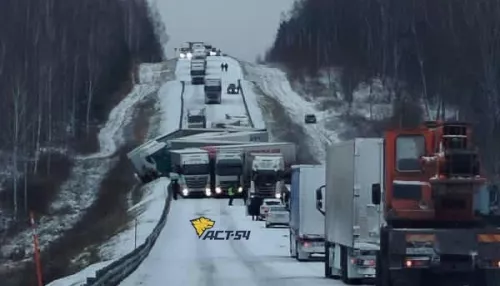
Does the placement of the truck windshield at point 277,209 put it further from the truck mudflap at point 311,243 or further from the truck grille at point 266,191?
the truck mudflap at point 311,243

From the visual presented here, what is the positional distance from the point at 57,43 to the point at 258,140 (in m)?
21.9

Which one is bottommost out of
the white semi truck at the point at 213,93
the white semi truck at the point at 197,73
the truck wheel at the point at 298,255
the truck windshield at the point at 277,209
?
the truck windshield at the point at 277,209

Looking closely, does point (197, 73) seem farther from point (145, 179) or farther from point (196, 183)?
point (196, 183)

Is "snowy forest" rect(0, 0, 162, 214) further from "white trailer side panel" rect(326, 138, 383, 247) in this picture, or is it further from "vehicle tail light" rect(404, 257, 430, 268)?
"vehicle tail light" rect(404, 257, 430, 268)

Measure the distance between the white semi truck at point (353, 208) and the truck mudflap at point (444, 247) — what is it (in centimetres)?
211

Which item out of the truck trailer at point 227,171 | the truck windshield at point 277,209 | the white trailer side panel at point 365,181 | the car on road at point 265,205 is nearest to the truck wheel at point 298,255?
the white trailer side panel at point 365,181

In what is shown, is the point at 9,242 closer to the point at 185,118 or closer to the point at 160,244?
the point at 160,244

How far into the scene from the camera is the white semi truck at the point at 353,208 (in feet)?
83.6

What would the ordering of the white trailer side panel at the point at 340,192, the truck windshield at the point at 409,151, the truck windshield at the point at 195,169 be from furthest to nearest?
the truck windshield at the point at 195,169
the white trailer side panel at the point at 340,192
the truck windshield at the point at 409,151

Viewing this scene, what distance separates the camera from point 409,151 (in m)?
21.9

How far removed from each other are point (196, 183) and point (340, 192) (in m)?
43.1

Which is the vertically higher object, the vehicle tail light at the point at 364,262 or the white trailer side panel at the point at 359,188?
the white trailer side panel at the point at 359,188

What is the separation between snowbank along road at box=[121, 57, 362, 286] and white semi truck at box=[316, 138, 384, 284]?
87 cm

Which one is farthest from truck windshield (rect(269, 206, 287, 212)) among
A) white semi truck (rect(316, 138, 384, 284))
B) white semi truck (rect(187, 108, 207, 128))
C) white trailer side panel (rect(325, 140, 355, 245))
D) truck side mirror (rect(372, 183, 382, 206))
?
white semi truck (rect(187, 108, 207, 128))
